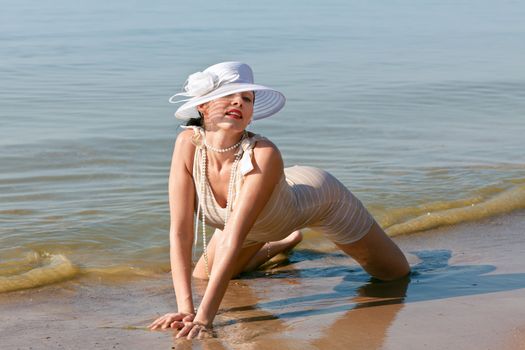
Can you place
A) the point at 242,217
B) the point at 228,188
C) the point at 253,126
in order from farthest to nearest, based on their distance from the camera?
the point at 253,126
the point at 228,188
the point at 242,217

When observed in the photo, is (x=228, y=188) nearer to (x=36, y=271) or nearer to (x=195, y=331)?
(x=195, y=331)

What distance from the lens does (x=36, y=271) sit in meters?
5.81

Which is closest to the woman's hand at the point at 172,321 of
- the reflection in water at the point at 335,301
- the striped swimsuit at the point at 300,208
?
the reflection in water at the point at 335,301

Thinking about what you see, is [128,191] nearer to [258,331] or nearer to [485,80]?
[258,331]

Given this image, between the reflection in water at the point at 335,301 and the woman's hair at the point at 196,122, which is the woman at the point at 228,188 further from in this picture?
the reflection in water at the point at 335,301

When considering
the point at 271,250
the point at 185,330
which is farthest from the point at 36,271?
the point at 185,330

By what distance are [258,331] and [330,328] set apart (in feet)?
1.14

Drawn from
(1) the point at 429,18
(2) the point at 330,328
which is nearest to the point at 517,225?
(2) the point at 330,328

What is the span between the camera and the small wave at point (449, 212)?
7031 mm

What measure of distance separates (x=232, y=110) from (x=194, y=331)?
1091 millimetres

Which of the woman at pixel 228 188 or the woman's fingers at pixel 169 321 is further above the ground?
the woman at pixel 228 188

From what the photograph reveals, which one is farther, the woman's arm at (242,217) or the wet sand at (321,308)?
the woman's arm at (242,217)

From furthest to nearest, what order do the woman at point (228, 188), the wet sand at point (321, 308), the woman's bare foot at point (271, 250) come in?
the woman's bare foot at point (271, 250) < the woman at point (228, 188) < the wet sand at point (321, 308)

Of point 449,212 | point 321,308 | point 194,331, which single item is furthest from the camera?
point 449,212
